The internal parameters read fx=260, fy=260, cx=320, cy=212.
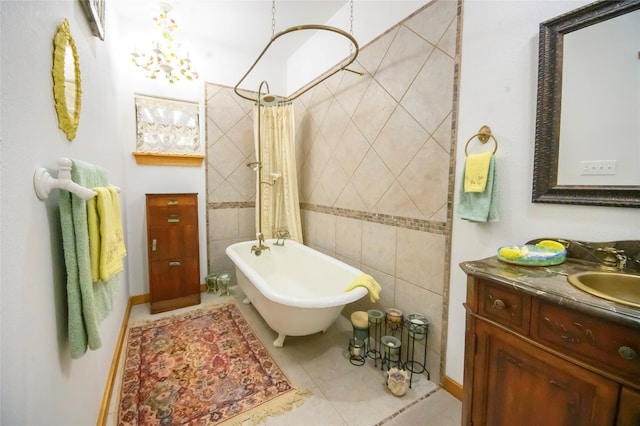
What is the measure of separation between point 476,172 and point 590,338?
2.77ft

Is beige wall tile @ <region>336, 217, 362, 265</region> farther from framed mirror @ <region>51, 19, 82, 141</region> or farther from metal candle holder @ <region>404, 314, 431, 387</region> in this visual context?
framed mirror @ <region>51, 19, 82, 141</region>

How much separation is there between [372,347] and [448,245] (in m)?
1.05

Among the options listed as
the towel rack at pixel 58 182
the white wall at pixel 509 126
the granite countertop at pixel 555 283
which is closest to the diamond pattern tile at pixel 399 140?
the white wall at pixel 509 126

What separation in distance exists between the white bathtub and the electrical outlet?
1.26m

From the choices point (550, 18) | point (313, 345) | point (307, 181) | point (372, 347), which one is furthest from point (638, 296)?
point (307, 181)

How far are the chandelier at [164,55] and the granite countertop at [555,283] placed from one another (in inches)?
110

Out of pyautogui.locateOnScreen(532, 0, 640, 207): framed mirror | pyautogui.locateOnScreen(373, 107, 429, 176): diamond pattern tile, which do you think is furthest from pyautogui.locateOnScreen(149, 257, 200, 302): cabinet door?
pyautogui.locateOnScreen(532, 0, 640, 207): framed mirror

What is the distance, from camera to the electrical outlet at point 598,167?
1.02 meters

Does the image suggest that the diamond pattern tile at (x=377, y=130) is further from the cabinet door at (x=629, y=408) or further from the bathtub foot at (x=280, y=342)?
the bathtub foot at (x=280, y=342)

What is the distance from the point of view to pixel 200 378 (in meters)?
1.73

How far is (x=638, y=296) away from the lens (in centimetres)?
92

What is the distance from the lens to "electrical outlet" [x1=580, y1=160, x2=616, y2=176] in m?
1.02

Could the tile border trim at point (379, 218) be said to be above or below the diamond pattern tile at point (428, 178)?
below

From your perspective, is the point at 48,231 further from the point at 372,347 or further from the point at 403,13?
the point at 403,13
